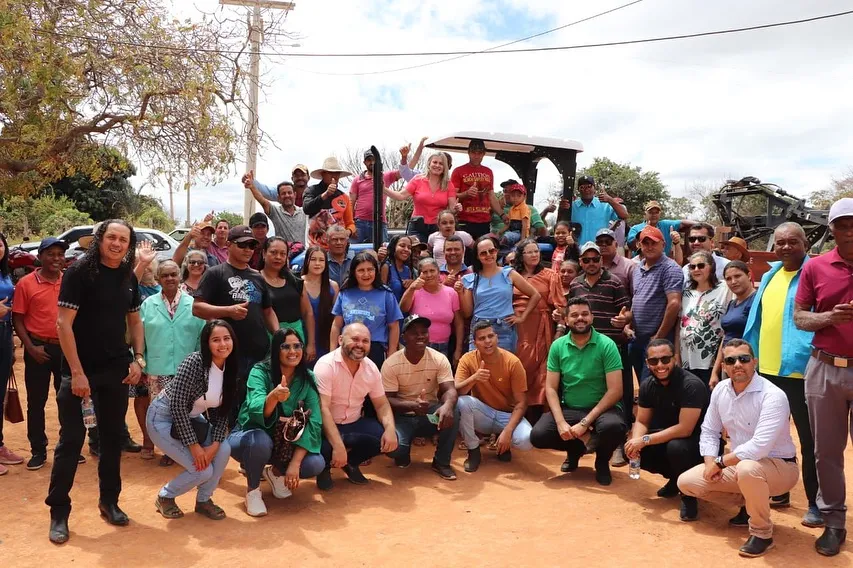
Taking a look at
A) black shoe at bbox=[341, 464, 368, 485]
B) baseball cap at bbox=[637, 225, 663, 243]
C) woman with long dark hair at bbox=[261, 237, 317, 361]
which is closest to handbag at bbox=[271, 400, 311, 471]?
black shoe at bbox=[341, 464, 368, 485]

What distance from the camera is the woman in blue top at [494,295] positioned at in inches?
255

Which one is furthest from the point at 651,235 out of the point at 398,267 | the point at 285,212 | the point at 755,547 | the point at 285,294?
the point at 285,212

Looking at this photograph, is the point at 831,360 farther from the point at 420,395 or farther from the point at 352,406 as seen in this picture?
the point at 352,406

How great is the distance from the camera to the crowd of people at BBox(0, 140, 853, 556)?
4.40 metres

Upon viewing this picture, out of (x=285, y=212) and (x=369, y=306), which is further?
(x=285, y=212)

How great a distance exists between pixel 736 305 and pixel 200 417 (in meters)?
4.23

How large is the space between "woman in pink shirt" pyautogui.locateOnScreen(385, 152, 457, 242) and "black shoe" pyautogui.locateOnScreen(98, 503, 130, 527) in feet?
14.9

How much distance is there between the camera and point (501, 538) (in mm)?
4566

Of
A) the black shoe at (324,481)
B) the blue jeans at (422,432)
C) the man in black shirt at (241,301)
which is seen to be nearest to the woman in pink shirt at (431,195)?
the blue jeans at (422,432)

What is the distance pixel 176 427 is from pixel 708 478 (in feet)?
11.7

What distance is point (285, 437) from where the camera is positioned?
503cm

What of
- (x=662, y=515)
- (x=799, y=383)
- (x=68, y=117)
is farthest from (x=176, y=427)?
(x=68, y=117)

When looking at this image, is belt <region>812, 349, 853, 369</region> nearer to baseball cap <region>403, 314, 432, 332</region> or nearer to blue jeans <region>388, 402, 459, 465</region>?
blue jeans <region>388, 402, 459, 465</region>

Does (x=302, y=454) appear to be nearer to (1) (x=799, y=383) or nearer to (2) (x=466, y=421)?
(2) (x=466, y=421)
